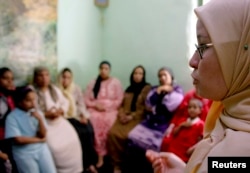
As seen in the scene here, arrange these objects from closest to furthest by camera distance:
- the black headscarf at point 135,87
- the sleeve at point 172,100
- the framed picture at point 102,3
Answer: the sleeve at point 172,100, the black headscarf at point 135,87, the framed picture at point 102,3

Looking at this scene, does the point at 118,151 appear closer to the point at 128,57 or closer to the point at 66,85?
the point at 66,85

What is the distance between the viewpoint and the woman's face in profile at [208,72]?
0.87 m

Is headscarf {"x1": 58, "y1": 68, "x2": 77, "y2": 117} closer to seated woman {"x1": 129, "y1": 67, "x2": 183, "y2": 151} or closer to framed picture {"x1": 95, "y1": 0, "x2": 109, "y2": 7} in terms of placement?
seated woman {"x1": 129, "y1": 67, "x2": 183, "y2": 151}

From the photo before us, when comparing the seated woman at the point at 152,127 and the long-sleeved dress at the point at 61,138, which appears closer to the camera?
the long-sleeved dress at the point at 61,138

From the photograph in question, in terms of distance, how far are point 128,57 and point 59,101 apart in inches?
57.1

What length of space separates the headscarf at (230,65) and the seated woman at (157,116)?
3222 mm

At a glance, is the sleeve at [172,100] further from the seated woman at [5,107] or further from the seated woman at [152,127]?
the seated woman at [5,107]

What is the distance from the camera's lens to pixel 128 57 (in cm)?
520

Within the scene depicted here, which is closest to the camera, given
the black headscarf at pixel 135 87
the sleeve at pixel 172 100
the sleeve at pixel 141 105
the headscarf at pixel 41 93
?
the headscarf at pixel 41 93

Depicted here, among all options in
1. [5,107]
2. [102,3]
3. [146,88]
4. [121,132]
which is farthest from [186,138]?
[102,3]

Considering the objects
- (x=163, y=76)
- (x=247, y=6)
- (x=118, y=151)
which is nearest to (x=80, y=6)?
(x=163, y=76)

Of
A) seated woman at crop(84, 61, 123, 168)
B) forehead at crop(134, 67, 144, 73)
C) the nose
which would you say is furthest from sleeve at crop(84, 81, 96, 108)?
the nose

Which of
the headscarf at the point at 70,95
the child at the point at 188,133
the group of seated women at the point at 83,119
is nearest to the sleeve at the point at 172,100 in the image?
the group of seated women at the point at 83,119

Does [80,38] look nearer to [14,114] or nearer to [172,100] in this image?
[172,100]
